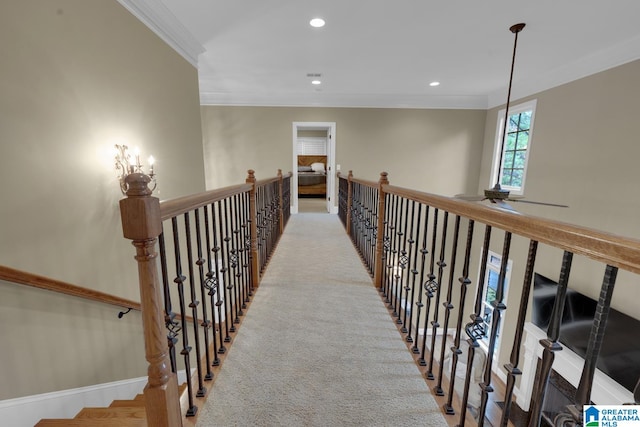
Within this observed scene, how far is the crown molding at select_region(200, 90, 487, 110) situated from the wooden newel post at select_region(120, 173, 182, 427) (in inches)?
231

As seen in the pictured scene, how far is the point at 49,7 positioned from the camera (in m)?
1.84

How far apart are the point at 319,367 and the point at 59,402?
1.92m

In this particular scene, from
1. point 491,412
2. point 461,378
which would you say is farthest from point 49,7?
point 491,412

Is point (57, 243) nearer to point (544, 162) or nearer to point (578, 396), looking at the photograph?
point (578, 396)

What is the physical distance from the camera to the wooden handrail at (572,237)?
1.73 ft

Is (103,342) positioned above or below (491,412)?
above

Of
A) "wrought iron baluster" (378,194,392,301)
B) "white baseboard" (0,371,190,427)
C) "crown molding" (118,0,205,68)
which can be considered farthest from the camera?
"crown molding" (118,0,205,68)

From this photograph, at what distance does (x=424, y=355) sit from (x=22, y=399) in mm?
2482

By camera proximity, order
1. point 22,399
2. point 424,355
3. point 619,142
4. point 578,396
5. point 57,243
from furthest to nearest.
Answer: point 619,142 < point 57,243 < point 22,399 < point 424,355 < point 578,396

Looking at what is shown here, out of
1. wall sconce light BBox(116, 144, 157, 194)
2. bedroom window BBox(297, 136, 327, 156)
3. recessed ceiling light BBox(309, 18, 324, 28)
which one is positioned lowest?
wall sconce light BBox(116, 144, 157, 194)

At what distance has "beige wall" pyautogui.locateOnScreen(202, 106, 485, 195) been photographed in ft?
20.6

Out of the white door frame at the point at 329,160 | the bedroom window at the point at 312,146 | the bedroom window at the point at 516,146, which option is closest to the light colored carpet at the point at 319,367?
the white door frame at the point at 329,160

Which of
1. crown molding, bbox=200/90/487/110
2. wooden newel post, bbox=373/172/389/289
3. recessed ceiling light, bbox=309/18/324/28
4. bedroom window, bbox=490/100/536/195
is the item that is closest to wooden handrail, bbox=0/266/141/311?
wooden newel post, bbox=373/172/389/289

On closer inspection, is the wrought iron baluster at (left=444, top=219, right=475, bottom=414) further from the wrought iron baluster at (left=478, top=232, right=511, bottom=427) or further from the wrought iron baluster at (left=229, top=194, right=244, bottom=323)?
Result: the wrought iron baluster at (left=229, top=194, right=244, bottom=323)
